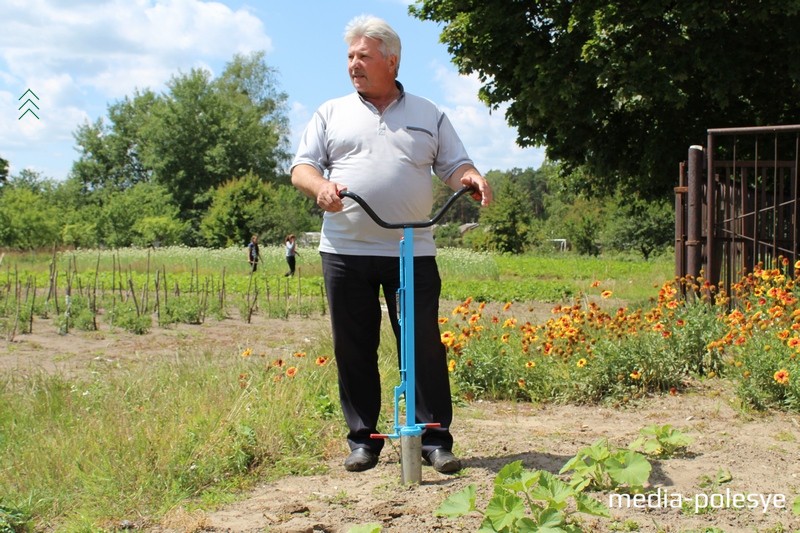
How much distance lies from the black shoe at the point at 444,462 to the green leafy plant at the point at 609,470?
62 cm

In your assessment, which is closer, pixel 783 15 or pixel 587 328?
pixel 587 328

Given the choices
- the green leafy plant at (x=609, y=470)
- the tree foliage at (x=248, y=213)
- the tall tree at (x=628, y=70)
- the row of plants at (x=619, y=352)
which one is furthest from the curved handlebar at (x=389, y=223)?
the tree foliage at (x=248, y=213)

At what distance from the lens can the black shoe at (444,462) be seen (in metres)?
3.88

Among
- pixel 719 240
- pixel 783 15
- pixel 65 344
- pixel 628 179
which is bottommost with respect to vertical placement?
pixel 65 344

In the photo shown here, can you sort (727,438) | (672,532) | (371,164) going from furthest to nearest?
1. (727,438)
2. (371,164)
3. (672,532)

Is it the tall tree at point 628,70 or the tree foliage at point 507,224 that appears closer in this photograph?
the tall tree at point 628,70

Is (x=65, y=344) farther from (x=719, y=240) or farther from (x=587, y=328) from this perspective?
(x=719, y=240)

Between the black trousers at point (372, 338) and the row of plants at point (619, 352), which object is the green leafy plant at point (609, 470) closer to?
the black trousers at point (372, 338)

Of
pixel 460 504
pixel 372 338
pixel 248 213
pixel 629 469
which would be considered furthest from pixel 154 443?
pixel 248 213

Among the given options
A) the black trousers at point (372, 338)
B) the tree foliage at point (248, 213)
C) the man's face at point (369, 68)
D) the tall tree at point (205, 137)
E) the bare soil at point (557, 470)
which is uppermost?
the tall tree at point (205, 137)

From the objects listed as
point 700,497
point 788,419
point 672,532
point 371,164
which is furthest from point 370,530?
point 788,419

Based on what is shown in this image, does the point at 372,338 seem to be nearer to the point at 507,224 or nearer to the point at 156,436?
the point at 156,436

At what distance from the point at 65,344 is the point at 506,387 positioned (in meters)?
6.40

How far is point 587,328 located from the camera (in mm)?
6801
